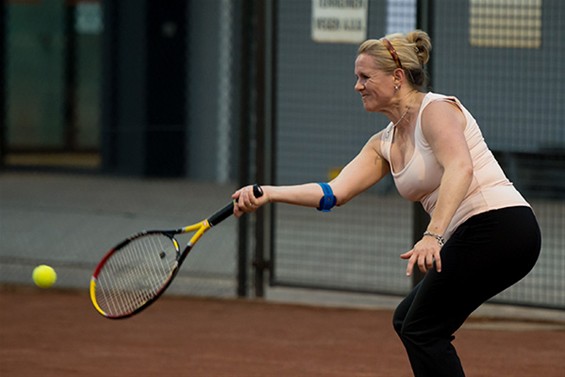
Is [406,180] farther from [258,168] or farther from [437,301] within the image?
[258,168]

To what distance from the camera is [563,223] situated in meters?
11.7

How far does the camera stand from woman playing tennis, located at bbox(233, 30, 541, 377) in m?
4.61

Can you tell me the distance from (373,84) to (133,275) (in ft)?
6.08

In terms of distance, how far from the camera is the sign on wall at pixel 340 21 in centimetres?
879

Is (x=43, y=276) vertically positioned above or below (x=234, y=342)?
above

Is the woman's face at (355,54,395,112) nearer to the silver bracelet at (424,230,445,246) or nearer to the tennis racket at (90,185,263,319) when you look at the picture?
the silver bracelet at (424,230,445,246)

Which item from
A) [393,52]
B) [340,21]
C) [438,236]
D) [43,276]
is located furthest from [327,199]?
[340,21]

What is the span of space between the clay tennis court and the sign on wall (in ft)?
6.04

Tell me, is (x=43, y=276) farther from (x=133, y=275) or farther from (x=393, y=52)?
(x=393, y=52)

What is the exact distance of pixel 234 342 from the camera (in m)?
7.69

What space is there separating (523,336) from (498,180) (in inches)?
130

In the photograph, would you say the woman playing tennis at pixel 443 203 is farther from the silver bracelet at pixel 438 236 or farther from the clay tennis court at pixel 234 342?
the clay tennis court at pixel 234 342

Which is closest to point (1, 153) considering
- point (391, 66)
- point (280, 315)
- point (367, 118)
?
point (367, 118)

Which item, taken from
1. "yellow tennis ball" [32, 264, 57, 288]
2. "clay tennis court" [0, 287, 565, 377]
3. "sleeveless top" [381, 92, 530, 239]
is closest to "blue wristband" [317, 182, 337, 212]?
"sleeveless top" [381, 92, 530, 239]
